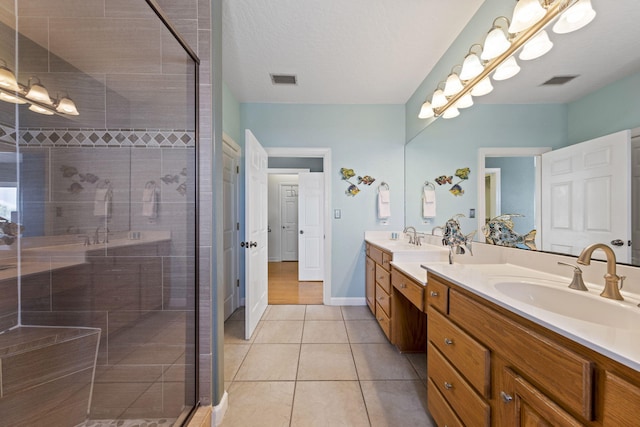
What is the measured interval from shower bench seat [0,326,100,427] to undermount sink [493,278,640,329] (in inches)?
80.2

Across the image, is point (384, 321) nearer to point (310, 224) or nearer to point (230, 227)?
point (230, 227)

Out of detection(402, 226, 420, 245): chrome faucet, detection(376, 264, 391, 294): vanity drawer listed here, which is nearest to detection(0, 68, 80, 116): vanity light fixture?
detection(376, 264, 391, 294): vanity drawer

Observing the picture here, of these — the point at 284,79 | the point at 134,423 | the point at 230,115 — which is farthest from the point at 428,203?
the point at 134,423

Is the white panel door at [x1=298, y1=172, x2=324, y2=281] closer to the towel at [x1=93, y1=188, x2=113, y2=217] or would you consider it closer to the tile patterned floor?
the tile patterned floor

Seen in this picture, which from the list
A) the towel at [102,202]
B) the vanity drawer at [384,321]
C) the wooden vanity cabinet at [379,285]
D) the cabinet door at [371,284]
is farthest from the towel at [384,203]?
the towel at [102,202]

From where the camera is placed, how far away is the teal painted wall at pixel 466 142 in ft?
4.04

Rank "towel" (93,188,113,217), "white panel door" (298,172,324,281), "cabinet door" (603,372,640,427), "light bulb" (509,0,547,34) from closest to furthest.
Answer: "cabinet door" (603,372,640,427), "light bulb" (509,0,547,34), "towel" (93,188,113,217), "white panel door" (298,172,324,281)

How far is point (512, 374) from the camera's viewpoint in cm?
79

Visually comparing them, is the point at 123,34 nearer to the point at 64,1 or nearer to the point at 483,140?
the point at 64,1

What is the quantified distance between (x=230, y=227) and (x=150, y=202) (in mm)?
1522

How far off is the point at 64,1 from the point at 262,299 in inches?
104

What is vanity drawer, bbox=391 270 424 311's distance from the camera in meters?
1.56

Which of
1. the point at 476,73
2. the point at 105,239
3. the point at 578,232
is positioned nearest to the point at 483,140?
the point at 476,73

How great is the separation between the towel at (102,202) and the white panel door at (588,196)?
2211 mm
